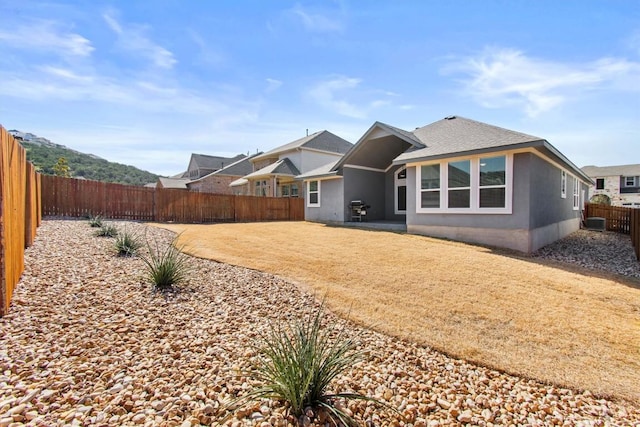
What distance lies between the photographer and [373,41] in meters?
9.77

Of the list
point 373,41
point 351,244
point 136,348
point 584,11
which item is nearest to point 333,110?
point 373,41

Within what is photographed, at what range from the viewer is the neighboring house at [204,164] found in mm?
37062

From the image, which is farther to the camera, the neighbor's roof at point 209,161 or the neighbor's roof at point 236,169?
the neighbor's roof at point 209,161

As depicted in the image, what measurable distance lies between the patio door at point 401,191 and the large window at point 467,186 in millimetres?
4845

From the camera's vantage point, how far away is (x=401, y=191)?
53.0 ft

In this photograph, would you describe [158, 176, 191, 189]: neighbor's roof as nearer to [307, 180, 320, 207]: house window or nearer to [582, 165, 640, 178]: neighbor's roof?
[307, 180, 320, 207]: house window

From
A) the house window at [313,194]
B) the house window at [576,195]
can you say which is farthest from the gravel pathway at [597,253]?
the house window at [313,194]

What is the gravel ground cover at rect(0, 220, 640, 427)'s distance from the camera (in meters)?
2.26

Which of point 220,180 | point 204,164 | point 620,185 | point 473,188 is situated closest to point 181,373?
point 473,188

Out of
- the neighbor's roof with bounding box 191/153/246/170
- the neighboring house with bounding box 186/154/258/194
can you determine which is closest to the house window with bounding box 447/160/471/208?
the neighboring house with bounding box 186/154/258/194

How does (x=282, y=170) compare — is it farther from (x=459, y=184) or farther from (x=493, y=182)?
(x=493, y=182)

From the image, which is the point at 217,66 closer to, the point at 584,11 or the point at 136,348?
the point at 136,348

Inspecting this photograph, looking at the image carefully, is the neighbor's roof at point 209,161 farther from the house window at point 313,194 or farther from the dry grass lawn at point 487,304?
the dry grass lawn at point 487,304

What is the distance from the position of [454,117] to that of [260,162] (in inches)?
774
